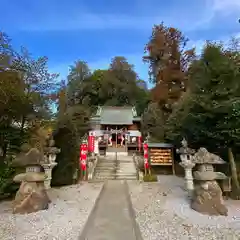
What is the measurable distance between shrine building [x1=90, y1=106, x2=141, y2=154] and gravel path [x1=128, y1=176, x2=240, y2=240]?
16962 millimetres

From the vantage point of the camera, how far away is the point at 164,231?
436 cm

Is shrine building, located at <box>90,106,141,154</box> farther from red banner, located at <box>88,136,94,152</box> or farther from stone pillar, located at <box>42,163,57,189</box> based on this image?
stone pillar, located at <box>42,163,57,189</box>

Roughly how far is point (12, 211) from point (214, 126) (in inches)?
271

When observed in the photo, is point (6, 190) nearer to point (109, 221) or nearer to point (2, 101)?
point (2, 101)

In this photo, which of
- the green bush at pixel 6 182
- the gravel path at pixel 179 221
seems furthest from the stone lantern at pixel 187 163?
the green bush at pixel 6 182

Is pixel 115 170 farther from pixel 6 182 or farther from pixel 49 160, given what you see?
pixel 6 182

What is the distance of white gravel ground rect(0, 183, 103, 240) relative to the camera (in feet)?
13.6

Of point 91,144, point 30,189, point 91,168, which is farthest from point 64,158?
point 91,144

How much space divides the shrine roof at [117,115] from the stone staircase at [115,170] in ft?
44.8

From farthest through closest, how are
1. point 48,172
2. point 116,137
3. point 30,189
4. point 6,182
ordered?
1. point 116,137
2. point 48,172
3. point 6,182
4. point 30,189

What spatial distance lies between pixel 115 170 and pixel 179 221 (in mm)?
8799

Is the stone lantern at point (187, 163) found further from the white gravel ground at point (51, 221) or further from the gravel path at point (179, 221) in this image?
the white gravel ground at point (51, 221)

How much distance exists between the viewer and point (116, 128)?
28641 mm

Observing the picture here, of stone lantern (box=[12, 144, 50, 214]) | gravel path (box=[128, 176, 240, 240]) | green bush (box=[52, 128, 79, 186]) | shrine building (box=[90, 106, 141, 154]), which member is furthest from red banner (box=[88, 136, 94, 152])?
stone lantern (box=[12, 144, 50, 214])
